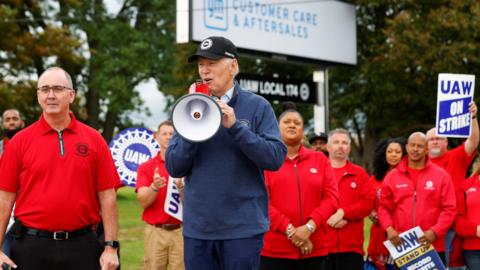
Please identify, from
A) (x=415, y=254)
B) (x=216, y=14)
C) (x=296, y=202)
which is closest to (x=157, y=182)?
(x=296, y=202)

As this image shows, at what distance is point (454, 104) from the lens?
28.1ft

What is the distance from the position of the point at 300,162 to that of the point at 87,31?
31236 millimetres

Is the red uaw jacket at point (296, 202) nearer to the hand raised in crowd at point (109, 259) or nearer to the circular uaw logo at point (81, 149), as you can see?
the hand raised in crowd at point (109, 259)

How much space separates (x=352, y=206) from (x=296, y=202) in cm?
140

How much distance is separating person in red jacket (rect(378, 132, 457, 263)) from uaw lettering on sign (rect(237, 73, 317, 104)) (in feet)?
17.4

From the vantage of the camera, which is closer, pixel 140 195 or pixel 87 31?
pixel 140 195

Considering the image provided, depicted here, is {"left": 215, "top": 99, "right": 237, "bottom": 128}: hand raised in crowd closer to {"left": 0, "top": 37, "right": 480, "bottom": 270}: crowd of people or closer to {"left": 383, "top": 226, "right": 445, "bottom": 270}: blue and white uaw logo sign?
{"left": 0, "top": 37, "right": 480, "bottom": 270}: crowd of people

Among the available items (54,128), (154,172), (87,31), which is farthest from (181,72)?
(54,128)

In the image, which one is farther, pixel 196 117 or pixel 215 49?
pixel 215 49

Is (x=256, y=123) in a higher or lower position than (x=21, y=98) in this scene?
lower

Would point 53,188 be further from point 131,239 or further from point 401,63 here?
point 401,63

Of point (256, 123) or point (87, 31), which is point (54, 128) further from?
point (87, 31)

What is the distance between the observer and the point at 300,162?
6770mm

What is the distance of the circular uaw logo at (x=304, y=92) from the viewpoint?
14.7 m
